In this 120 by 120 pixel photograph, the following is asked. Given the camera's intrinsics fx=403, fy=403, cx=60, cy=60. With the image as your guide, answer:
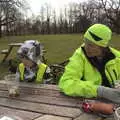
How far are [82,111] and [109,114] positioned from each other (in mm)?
239

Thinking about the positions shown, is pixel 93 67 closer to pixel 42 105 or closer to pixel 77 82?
pixel 77 82

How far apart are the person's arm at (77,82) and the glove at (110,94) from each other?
0.17 feet

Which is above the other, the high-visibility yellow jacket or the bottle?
the bottle

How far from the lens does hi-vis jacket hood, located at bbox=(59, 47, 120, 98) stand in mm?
3318

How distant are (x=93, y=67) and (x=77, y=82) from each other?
10.1 inches

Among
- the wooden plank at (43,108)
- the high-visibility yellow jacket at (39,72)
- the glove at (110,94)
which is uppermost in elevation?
the glove at (110,94)

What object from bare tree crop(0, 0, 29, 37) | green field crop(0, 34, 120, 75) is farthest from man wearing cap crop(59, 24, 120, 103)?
bare tree crop(0, 0, 29, 37)

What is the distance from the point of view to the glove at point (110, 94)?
303 cm

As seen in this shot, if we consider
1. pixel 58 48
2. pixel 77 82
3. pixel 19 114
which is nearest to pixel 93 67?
pixel 77 82

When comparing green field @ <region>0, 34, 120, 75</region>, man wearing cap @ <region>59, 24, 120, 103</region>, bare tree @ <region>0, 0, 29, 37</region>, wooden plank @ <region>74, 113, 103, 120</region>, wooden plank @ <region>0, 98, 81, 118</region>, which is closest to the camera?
wooden plank @ <region>74, 113, 103, 120</region>

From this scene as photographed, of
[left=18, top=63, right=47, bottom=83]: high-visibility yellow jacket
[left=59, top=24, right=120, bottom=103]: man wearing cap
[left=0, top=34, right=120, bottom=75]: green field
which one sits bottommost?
[left=0, top=34, right=120, bottom=75]: green field

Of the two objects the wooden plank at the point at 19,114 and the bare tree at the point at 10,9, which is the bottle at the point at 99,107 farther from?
the bare tree at the point at 10,9

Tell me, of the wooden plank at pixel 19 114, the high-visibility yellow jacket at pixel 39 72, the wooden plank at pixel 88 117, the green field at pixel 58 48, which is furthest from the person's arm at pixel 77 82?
the green field at pixel 58 48

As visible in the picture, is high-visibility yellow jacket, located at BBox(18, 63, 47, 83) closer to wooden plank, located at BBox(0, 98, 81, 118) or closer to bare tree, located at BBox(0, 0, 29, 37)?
wooden plank, located at BBox(0, 98, 81, 118)
